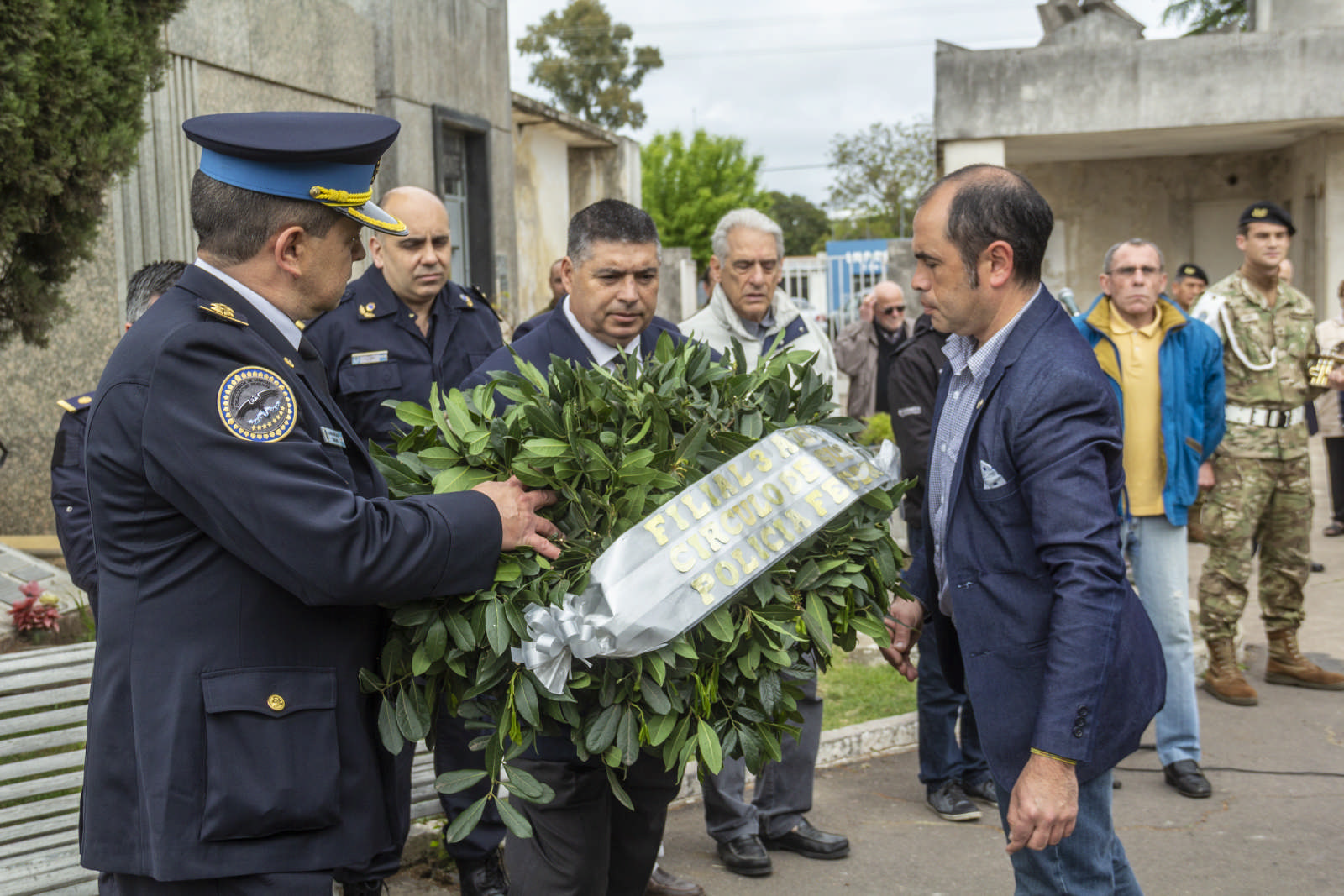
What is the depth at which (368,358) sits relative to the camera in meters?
4.33

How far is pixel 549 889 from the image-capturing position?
2977 mm

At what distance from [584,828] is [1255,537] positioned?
4.79 m

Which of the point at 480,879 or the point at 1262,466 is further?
the point at 1262,466

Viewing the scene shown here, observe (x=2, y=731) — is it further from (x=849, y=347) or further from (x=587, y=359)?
(x=849, y=347)

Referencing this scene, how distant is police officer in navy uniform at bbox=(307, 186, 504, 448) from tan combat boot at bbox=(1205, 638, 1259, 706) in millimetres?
4059

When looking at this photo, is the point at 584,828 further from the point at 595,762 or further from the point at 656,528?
the point at 656,528

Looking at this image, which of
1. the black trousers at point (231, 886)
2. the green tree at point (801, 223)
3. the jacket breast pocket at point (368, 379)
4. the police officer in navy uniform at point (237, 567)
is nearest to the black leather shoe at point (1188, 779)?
the jacket breast pocket at point (368, 379)

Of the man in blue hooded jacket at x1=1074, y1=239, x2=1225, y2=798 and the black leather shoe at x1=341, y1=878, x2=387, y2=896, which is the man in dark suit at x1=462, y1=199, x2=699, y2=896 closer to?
the black leather shoe at x1=341, y1=878, x2=387, y2=896

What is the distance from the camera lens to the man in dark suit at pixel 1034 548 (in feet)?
8.01

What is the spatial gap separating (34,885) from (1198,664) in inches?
223

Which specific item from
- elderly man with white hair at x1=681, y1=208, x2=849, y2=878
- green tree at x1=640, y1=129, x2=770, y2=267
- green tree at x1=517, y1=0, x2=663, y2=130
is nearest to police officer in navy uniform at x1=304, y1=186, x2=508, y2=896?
elderly man with white hair at x1=681, y1=208, x2=849, y2=878

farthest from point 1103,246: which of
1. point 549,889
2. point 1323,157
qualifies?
point 549,889

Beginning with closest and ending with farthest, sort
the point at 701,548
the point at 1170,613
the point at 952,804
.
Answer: the point at 701,548, the point at 952,804, the point at 1170,613

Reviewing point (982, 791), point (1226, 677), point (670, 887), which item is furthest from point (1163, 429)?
point (670, 887)
